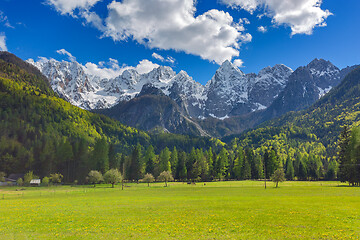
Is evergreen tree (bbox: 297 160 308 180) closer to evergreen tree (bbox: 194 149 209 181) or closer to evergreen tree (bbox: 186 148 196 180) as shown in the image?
evergreen tree (bbox: 194 149 209 181)

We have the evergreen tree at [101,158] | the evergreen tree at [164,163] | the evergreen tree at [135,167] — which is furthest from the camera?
the evergreen tree at [164,163]

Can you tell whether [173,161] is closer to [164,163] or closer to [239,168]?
[164,163]

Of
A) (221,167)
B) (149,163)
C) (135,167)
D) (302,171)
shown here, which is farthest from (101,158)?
(302,171)

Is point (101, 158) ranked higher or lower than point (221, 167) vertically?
higher

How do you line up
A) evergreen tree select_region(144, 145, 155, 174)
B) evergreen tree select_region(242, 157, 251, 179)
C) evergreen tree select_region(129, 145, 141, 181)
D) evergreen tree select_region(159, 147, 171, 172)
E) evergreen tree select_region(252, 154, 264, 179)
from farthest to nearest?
evergreen tree select_region(144, 145, 155, 174)
evergreen tree select_region(159, 147, 171, 172)
evergreen tree select_region(252, 154, 264, 179)
evergreen tree select_region(242, 157, 251, 179)
evergreen tree select_region(129, 145, 141, 181)

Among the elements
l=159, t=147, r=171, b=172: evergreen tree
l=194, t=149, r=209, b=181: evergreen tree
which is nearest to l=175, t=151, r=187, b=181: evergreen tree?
l=159, t=147, r=171, b=172: evergreen tree

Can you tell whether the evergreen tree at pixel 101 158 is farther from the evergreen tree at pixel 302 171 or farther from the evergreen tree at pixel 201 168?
the evergreen tree at pixel 302 171

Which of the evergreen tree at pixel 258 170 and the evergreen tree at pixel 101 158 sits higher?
the evergreen tree at pixel 101 158

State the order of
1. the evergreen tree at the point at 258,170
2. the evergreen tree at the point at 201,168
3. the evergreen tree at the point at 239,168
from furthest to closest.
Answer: the evergreen tree at the point at 239,168 < the evergreen tree at the point at 258,170 < the evergreen tree at the point at 201,168

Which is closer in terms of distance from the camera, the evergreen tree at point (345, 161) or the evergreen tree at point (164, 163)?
the evergreen tree at point (345, 161)

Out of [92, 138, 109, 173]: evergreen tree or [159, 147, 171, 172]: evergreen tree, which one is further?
[159, 147, 171, 172]: evergreen tree

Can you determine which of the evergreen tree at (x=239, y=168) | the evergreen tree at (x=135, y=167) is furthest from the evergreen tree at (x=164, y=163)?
the evergreen tree at (x=239, y=168)

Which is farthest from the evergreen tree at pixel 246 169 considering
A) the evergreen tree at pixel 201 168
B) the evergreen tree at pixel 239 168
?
the evergreen tree at pixel 201 168

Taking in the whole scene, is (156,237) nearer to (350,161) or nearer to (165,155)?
(350,161)
